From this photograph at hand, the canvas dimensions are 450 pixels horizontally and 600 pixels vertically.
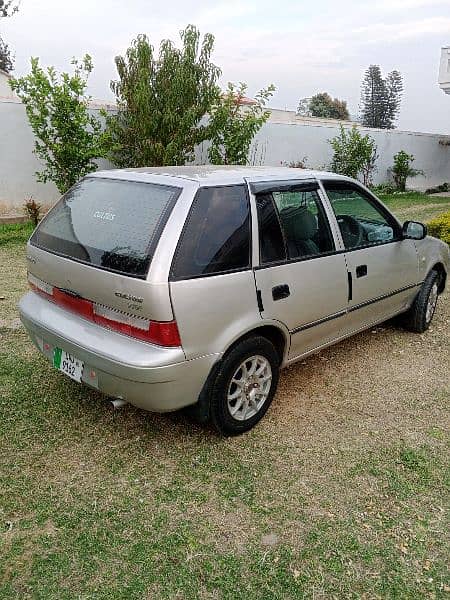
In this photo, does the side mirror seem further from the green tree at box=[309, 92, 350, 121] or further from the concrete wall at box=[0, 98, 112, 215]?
the green tree at box=[309, 92, 350, 121]

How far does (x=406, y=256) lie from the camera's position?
450 centimetres

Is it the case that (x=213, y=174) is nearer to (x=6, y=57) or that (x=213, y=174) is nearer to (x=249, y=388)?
(x=249, y=388)

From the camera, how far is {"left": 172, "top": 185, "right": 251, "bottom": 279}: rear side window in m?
2.80

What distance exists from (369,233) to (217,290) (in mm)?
1855

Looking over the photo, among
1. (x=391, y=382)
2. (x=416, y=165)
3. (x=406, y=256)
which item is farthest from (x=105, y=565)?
(x=416, y=165)

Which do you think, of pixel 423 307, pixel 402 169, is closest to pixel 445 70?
pixel 402 169

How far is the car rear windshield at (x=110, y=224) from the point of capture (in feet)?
9.30

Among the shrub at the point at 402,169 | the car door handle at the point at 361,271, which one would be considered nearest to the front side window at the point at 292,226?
the car door handle at the point at 361,271

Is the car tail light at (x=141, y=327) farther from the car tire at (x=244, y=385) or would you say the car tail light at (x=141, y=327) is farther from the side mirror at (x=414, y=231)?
the side mirror at (x=414, y=231)

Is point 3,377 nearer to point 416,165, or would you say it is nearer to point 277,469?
point 277,469

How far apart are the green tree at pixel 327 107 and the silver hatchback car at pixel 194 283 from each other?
48386 millimetres

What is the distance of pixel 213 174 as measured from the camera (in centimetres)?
328

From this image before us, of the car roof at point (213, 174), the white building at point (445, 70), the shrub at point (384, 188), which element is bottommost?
the shrub at point (384, 188)

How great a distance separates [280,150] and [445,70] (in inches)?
249
